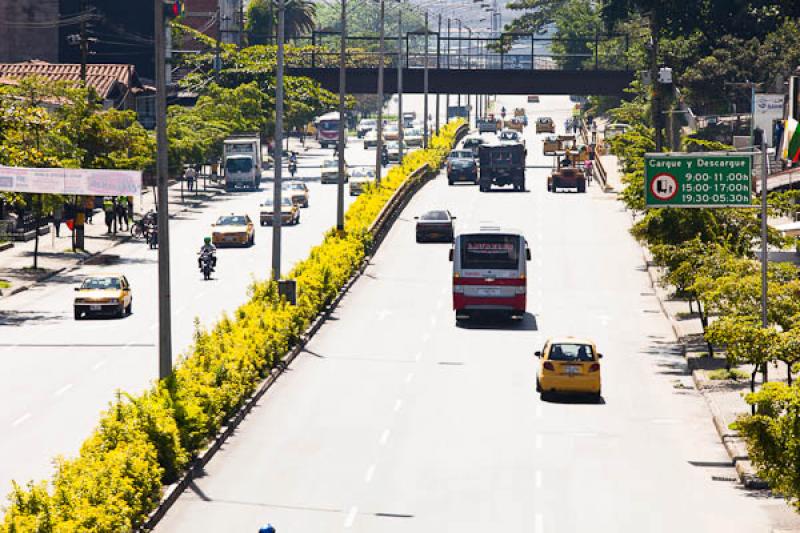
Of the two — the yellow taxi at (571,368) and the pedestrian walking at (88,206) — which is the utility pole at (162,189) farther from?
the pedestrian walking at (88,206)

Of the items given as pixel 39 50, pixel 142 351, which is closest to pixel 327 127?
pixel 39 50

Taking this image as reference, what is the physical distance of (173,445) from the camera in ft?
107

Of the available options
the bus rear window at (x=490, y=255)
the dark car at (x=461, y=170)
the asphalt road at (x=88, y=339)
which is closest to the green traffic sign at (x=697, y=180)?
the bus rear window at (x=490, y=255)

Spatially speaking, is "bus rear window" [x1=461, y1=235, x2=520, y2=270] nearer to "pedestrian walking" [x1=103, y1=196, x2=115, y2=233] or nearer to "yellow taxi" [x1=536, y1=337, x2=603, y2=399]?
"yellow taxi" [x1=536, y1=337, x2=603, y2=399]

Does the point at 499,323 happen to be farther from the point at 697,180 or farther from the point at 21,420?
the point at 21,420

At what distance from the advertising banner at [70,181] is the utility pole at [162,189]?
103 ft

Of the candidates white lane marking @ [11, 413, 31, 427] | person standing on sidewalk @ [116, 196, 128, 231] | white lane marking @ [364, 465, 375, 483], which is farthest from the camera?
person standing on sidewalk @ [116, 196, 128, 231]

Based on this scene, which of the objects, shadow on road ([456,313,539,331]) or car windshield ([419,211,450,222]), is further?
car windshield ([419,211,450,222])

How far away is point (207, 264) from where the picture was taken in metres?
69.6

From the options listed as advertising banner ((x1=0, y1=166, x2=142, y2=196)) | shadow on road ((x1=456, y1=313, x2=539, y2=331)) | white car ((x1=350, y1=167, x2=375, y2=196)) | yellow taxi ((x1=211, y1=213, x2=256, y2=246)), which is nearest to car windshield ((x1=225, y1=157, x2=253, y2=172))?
white car ((x1=350, y1=167, x2=375, y2=196))

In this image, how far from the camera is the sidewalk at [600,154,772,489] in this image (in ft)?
118

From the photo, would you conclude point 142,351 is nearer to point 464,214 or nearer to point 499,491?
point 499,491

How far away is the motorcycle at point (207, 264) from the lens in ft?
228

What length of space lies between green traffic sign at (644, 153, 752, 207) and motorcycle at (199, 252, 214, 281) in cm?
2422
